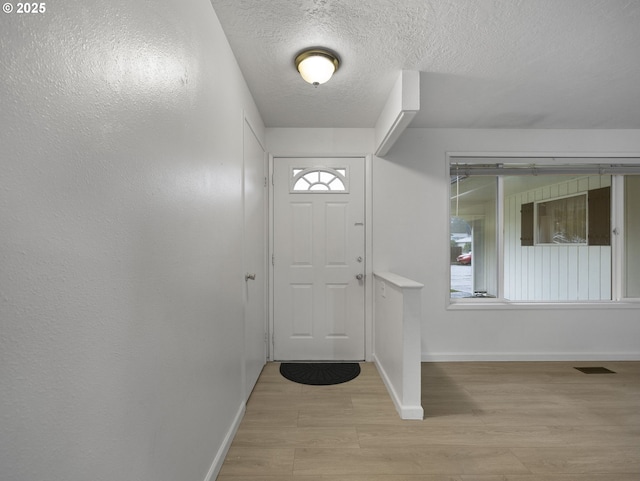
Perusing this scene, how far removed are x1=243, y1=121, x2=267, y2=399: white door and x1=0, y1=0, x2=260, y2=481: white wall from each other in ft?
2.71

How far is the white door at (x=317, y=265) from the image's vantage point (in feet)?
10.5

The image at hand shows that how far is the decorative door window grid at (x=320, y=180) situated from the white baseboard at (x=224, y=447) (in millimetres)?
2007

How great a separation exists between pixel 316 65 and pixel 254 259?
1503 millimetres

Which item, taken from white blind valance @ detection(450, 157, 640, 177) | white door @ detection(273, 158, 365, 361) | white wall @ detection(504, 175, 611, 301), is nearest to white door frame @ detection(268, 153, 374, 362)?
white door @ detection(273, 158, 365, 361)

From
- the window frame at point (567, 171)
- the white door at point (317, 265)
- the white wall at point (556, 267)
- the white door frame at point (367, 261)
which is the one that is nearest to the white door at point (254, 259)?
the white door frame at point (367, 261)

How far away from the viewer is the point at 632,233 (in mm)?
3328

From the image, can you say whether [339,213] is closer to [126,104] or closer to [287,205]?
[287,205]

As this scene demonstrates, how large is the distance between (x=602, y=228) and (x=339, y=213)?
2.79 meters

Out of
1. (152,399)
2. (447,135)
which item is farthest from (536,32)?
(152,399)

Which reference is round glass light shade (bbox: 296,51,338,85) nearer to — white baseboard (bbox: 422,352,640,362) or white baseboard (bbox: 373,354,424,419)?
white baseboard (bbox: 373,354,424,419)

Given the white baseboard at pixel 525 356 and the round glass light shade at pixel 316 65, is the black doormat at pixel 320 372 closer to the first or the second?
the white baseboard at pixel 525 356

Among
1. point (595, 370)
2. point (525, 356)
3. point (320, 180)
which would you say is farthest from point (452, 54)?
point (595, 370)

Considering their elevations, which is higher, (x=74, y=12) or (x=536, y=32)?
(x=536, y=32)

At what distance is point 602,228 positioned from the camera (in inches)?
131
